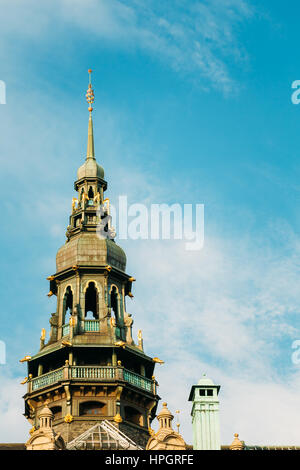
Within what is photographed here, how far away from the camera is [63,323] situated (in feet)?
367

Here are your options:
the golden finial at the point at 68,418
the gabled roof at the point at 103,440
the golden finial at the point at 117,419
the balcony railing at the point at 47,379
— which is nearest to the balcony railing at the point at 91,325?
the balcony railing at the point at 47,379

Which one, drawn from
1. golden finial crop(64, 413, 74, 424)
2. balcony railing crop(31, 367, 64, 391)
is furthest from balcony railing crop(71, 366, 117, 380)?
golden finial crop(64, 413, 74, 424)

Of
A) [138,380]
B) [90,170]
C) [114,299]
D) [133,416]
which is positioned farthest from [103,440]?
[90,170]

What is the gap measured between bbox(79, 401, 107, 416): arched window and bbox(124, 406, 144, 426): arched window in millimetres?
2503

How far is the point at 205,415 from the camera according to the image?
83.9 metres

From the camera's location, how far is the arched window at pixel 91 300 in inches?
4473

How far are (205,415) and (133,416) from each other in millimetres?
25194

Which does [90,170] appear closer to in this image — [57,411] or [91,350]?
[91,350]

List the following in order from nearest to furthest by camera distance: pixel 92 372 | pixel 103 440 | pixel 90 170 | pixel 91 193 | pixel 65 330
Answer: pixel 103 440, pixel 92 372, pixel 65 330, pixel 91 193, pixel 90 170

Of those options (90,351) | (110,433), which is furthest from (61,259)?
(110,433)

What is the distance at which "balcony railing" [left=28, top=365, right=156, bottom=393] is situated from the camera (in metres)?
105

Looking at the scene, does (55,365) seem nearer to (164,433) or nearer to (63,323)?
(63,323)

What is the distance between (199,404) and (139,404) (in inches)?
956

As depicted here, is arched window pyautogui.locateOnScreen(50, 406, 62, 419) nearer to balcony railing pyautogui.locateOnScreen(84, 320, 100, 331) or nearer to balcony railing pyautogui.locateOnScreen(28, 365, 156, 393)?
balcony railing pyautogui.locateOnScreen(28, 365, 156, 393)
